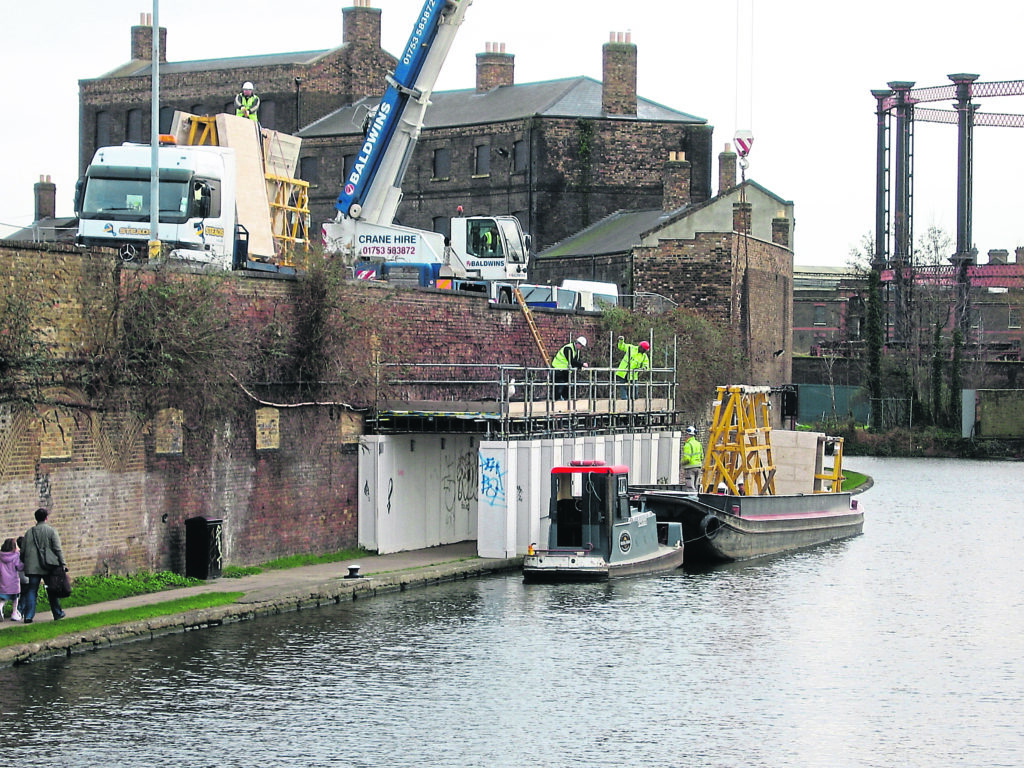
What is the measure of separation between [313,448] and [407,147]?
12821 mm

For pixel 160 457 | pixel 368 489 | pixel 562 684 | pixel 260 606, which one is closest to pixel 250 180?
pixel 368 489

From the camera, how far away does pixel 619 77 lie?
66438mm

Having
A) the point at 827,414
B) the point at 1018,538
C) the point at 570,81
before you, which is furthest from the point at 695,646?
the point at 827,414

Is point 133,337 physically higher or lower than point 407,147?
lower

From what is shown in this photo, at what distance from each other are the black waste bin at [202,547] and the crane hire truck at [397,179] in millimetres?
12781

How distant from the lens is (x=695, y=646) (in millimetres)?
23672

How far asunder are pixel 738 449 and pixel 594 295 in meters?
14.1

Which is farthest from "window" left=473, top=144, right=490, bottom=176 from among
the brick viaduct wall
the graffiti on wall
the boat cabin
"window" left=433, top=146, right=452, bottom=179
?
the boat cabin

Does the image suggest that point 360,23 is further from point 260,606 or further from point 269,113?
point 260,606

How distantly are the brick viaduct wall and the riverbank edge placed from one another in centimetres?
241

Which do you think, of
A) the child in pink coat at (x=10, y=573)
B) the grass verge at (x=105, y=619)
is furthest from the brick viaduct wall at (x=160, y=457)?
the grass verge at (x=105, y=619)

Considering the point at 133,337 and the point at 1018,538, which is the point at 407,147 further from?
the point at 1018,538

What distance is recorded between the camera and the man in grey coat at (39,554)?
70.7ft

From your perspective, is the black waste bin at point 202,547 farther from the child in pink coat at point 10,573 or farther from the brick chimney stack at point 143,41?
the brick chimney stack at point 143,41
